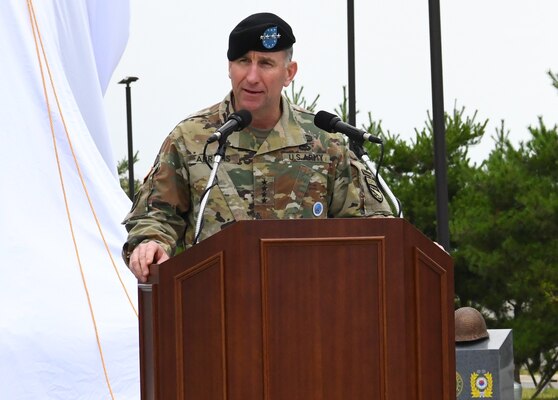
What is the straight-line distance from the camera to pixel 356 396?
3.49 m

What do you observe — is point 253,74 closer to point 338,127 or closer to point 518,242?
point 338,127

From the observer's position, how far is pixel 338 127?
413cm

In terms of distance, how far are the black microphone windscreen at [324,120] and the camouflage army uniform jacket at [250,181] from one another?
0.13m

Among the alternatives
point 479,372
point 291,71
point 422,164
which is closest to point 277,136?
point 291,71

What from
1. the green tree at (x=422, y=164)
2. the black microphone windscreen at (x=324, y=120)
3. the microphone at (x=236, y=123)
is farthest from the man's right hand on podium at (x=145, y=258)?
the green tree at (x=422, y=164)

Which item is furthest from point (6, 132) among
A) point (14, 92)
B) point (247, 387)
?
point (247, 387)

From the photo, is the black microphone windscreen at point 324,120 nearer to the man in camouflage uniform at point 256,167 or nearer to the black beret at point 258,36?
the man in camouflage uniform at point 256,167

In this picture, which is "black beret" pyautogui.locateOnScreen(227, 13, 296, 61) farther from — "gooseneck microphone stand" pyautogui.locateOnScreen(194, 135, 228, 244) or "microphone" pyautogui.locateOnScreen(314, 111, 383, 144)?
"gooseneck microphone stand" pyautogui.locateOnScreen(194, 135, 228, 244)

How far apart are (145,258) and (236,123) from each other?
20.4 inches

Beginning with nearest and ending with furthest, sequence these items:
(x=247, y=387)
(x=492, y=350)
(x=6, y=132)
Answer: (x=247, y=387), (x=492, y=350), (x=6, y=132)

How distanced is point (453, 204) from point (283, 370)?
1637cm

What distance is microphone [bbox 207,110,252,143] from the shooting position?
3.89 meters

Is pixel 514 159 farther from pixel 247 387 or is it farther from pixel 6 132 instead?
pixel 247 387

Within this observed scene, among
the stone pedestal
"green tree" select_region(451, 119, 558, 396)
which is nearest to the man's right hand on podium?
the stone pedestal
